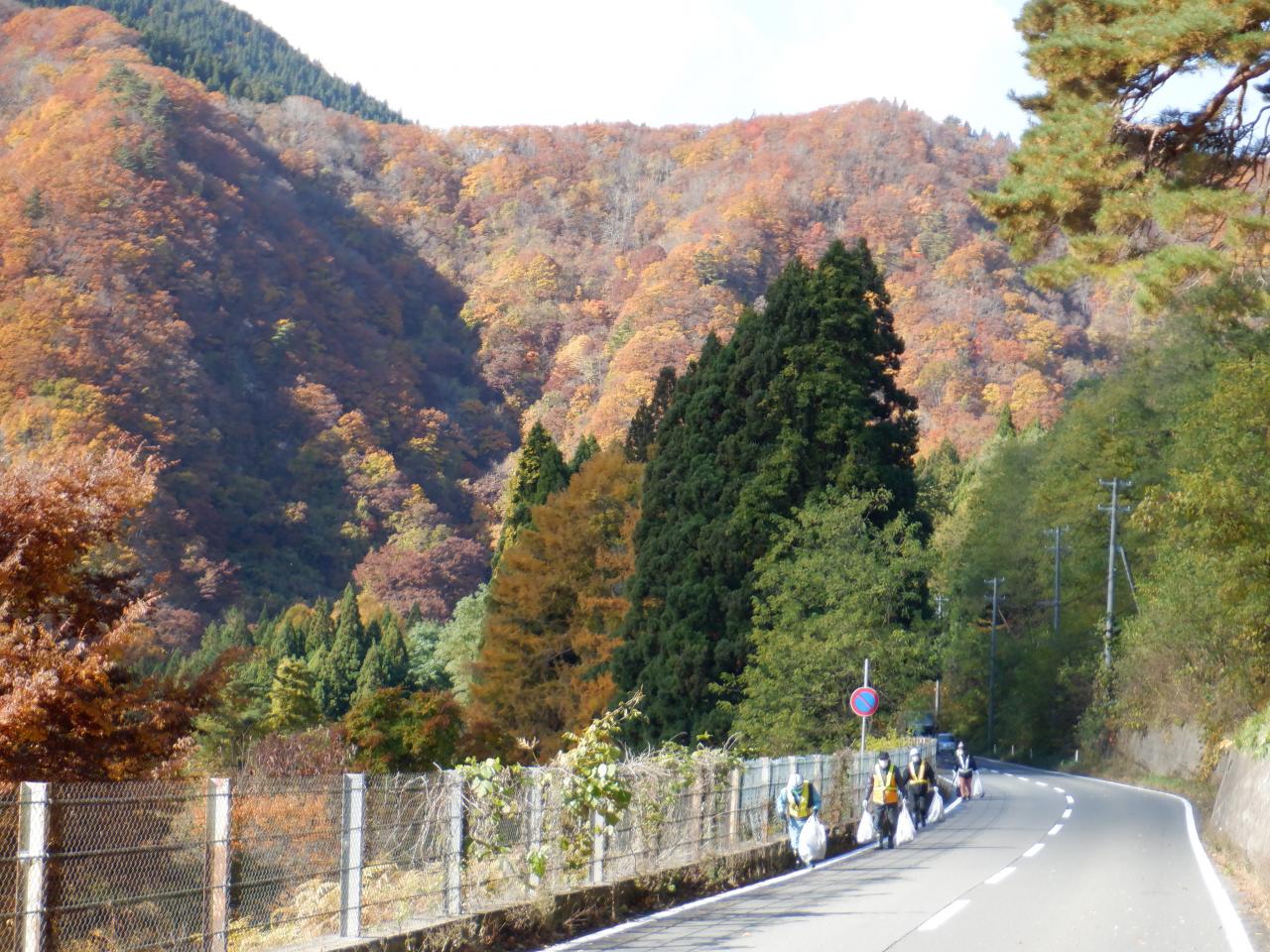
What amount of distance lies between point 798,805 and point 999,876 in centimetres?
296

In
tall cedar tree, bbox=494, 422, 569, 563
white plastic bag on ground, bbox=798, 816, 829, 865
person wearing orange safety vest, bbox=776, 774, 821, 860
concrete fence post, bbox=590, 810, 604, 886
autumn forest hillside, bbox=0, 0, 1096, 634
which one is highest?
autumn forest hillside, bbox=0, 0, 1096, 634

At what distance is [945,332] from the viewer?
107500 millimetres

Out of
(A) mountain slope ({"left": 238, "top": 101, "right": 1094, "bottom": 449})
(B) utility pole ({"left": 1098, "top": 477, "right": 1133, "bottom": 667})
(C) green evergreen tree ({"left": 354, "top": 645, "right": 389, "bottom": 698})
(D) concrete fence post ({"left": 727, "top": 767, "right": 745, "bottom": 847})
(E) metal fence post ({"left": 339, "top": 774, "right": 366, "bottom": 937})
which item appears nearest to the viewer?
(E) metal fence post ({"left": 339, "top": 774, "right": 366, "bottom": 937})

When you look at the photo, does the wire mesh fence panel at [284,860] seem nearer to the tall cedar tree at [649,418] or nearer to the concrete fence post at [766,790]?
the concrete fence post at [766,790]

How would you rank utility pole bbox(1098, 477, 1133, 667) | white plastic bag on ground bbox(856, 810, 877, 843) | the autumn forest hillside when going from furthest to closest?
the autumn forest hillside < utility pole bbox(1098, 477, 1133, 667) < white plastic bag on ground bbox(856, 810, 877, 843)

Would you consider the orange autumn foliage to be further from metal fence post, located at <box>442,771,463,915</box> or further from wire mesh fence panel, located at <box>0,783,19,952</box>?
wire mesh fence panel, located at <box>0,783,19,952</box>

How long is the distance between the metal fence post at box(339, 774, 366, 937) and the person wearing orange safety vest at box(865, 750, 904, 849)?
43.3 feet

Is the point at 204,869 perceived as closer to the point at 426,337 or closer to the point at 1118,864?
the point at 1118,864

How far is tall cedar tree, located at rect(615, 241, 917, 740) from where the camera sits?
39.5 meters

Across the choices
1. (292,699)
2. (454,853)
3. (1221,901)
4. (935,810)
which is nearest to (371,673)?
(292,699)

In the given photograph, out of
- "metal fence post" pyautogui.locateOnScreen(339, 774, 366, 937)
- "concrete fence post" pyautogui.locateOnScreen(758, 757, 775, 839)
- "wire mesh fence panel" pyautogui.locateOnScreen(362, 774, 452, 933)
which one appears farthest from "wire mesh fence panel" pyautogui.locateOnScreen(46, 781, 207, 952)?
"concrete fence post" pyautogui.locateOnScreen(758, 757, 775, 839)

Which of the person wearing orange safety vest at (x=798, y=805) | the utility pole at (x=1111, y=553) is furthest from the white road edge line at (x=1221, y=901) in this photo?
the utility pole at (x=1111, y=553)

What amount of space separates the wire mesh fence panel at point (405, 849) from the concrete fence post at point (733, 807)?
730 centimetres

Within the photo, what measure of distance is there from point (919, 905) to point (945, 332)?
315 ft
